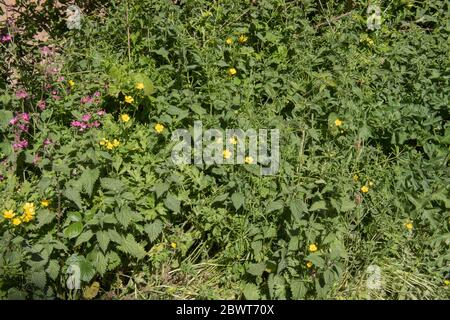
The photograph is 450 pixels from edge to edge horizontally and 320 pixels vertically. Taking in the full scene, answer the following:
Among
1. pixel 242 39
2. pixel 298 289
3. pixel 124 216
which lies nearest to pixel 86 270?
pixel 124 216

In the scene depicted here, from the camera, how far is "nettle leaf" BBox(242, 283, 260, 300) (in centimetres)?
316

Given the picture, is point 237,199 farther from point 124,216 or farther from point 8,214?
point 8,214

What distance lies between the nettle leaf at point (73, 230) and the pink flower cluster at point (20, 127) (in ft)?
2.47

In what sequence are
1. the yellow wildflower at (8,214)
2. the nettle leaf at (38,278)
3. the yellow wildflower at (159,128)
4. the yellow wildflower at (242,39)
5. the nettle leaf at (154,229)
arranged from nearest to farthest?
1. the nettle leaf at (38,278)
2. the yellow wildflower at (8,214)
3. the nettle leaf at (154,229)
4. the yellow wildflower at (159,128)
5. the yellow wildflower at (242,39)

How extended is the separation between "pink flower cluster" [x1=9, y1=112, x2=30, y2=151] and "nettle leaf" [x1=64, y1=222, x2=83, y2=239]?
753 millimetres

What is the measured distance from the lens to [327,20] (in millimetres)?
4668

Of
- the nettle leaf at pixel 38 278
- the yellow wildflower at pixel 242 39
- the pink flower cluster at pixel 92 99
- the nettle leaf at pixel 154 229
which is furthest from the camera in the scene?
the yellow wildflower at pixel 242 39

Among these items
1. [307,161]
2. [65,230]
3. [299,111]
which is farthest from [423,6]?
[65,230]

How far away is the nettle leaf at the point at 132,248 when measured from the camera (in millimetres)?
3129

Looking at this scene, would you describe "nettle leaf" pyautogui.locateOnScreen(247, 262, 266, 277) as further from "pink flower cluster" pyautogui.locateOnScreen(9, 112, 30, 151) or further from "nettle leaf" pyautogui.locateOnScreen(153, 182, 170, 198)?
"pink flower cluster" pyautogui.locateOnScreen(9, 112, 30, 151)

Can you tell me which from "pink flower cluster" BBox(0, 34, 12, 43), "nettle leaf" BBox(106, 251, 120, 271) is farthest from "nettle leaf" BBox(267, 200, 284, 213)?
"pink flower cluster" BBox(0, 34, 12, 43)

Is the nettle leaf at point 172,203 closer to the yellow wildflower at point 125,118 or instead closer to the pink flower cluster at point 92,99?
the yellow wildflower at point 125,118

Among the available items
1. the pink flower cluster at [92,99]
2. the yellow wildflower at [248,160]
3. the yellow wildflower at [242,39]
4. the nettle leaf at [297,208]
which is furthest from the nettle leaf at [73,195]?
the yellow wildflower at [242,39]

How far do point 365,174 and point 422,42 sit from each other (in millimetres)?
1453
